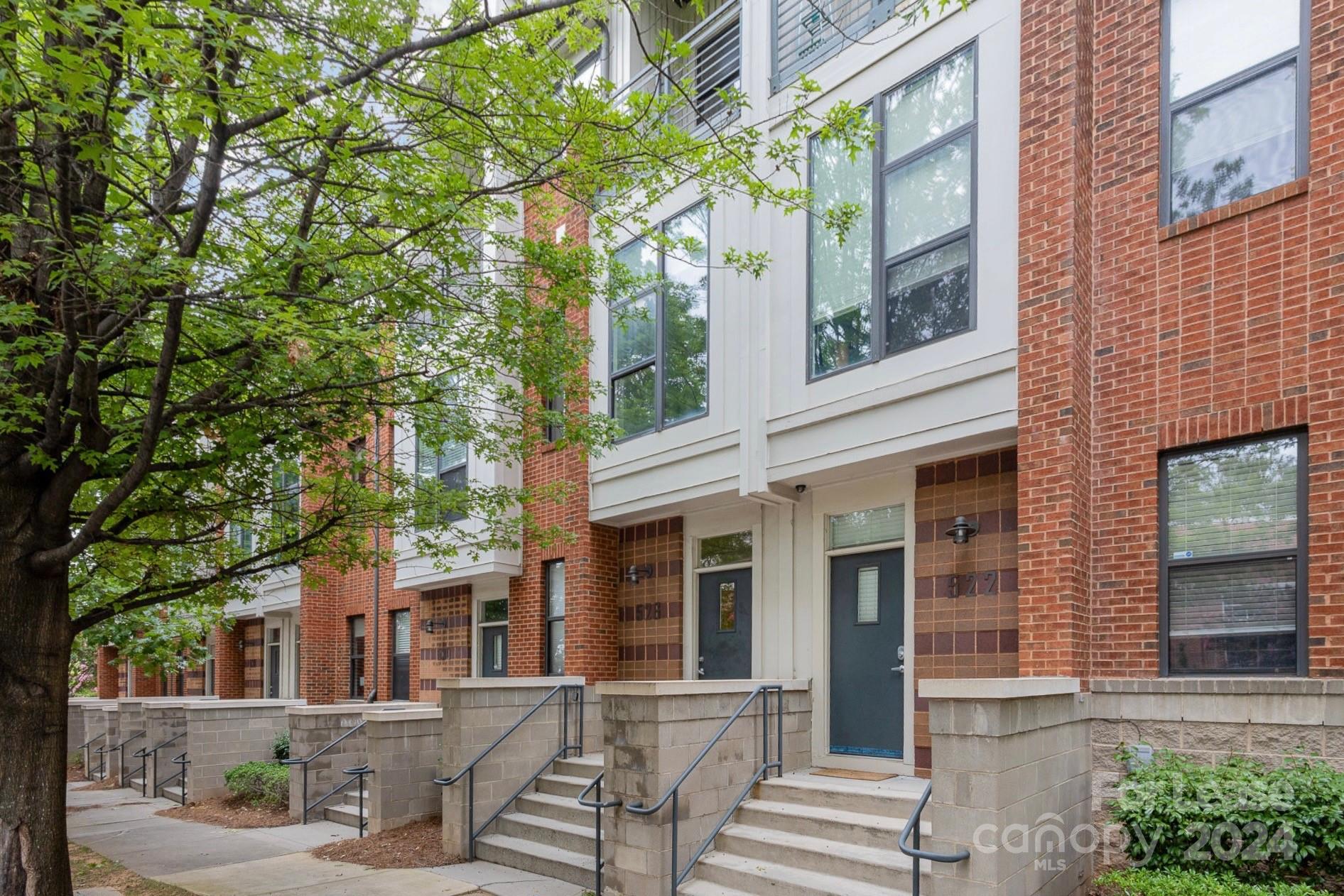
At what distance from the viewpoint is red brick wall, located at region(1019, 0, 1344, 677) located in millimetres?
6426

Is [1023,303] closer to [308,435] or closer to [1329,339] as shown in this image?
[1329,339]

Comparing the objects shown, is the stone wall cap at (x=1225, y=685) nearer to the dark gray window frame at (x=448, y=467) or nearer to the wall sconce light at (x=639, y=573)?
the wall sconce light at (x=639, y=573)

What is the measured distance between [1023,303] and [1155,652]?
9.33 feet

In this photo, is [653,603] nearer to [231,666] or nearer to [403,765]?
[403,765]

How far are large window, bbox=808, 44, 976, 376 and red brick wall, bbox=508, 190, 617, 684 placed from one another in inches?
135

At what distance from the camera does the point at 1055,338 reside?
7.38 metres

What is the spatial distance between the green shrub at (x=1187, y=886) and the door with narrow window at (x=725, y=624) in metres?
4.87

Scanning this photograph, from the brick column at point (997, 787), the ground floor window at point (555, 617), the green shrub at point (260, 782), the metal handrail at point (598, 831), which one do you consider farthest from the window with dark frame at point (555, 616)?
the brick column at point (997, 787)

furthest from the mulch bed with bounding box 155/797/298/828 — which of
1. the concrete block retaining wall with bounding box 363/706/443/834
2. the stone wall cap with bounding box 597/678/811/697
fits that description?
the stone wall cap with bounding box 597/678/811/697

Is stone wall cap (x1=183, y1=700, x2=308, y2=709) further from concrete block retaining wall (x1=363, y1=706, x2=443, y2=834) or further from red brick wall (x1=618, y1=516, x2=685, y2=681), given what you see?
red brick wall (x1=618, y1=516, x2=685, y2=681)

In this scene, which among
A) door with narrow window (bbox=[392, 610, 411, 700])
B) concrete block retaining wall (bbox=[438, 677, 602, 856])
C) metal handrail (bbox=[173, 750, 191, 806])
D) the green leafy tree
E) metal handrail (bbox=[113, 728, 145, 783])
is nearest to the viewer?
the green leafy tree

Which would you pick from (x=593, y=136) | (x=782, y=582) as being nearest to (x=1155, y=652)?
(x=782, y=582)

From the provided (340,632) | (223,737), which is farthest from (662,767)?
(340,632)

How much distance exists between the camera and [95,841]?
11.8 metres
